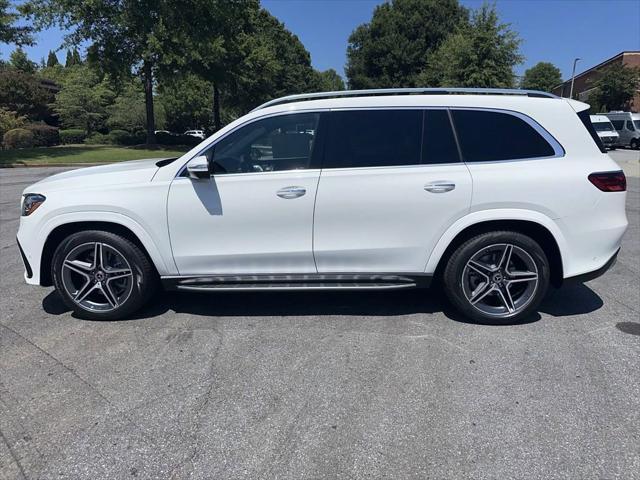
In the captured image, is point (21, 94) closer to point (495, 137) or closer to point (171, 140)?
point (171, 140)

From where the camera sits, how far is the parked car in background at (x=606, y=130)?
97.7ft

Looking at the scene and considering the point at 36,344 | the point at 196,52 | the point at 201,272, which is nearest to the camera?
the point at 36,344

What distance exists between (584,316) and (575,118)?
1.74 metres

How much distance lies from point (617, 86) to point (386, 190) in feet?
166

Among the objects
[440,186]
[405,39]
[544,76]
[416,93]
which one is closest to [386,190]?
[440,186]

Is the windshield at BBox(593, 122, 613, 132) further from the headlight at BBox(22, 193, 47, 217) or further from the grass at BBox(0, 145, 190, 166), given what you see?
the headlight at BBox(22, 193, 47, 217)

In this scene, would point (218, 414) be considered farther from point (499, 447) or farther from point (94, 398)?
point (499, 447)

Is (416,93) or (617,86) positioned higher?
(617,86)

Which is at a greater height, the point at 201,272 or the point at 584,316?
the point at 201,272

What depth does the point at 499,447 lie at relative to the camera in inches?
104

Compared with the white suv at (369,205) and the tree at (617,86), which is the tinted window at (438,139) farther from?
the tree at (617,86)

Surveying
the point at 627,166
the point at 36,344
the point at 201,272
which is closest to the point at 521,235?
the point at 201,272

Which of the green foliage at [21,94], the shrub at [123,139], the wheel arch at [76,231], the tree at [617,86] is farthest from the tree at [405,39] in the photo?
the wheel arch at [76,231]

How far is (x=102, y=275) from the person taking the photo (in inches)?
166
